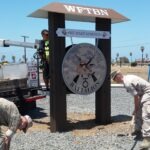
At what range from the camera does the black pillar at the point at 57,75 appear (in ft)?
30.1

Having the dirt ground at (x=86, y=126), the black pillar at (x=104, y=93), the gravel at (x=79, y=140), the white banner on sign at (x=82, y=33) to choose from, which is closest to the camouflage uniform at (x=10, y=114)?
the gravel at (x=79, y=140)

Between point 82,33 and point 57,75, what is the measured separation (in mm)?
1048

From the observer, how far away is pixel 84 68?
9922mm

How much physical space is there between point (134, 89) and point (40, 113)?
4732 millimetres

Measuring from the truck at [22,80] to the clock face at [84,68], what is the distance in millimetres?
1665

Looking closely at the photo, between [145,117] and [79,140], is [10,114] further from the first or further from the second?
[79,140]

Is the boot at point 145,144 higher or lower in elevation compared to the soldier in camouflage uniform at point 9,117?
lower

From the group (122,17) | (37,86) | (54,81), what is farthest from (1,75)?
(122,17)

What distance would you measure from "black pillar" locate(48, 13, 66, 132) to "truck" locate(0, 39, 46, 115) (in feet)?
5.88

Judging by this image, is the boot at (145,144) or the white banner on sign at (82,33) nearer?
the boot at (145,144)

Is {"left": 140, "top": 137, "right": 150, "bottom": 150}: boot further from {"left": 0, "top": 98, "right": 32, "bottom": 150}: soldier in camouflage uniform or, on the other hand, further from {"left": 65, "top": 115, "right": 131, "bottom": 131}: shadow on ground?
{"left": 0, "top": 98, "right": 32, "bottom": 150}: soldier in camouflage uniform

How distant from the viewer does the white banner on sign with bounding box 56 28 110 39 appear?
921 centimetres

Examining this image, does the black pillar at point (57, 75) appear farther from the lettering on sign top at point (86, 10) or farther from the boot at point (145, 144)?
the boot at point (145, 144)

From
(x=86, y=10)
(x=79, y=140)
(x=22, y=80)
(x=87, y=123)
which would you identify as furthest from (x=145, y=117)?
(x=22, y=80)
